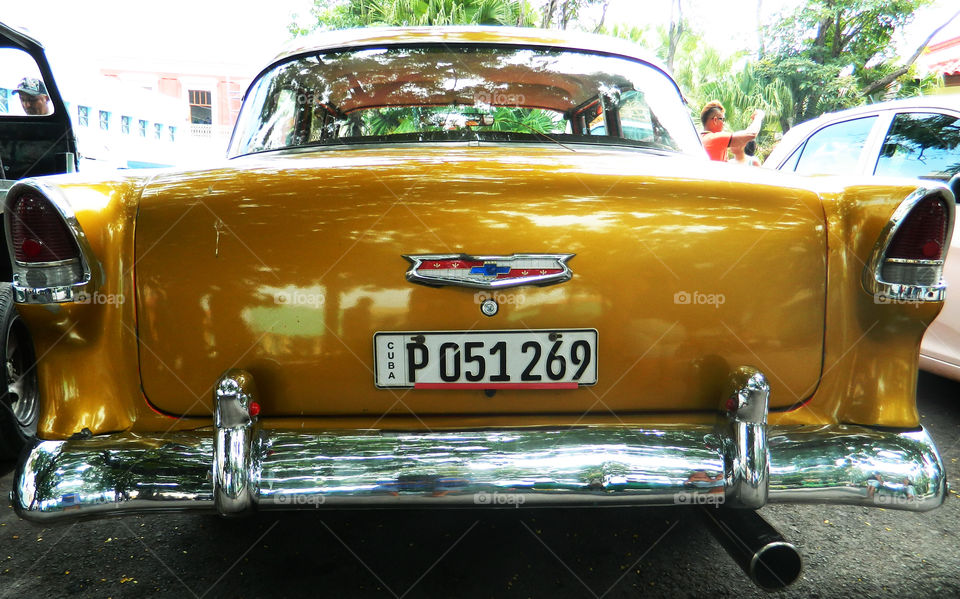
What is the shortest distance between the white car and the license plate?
6.59 feet

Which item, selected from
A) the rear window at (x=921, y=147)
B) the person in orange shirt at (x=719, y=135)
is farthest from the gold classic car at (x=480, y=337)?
the person in orange shirt at (x=719, y=135)

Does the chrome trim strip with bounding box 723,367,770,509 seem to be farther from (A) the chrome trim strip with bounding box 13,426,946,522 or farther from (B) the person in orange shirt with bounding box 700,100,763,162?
(B) the person in orange shirt with bounding box 700,100,763,162

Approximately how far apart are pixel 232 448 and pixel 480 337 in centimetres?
64

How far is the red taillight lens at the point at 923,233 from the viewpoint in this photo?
70.2 inches

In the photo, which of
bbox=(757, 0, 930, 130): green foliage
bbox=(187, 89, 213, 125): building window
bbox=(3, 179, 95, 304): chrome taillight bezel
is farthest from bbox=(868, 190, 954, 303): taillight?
bbox=(187, 89, 213, 125): building window

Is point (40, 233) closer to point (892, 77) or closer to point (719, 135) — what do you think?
point (719, 135)

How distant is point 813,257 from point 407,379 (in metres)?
1.10

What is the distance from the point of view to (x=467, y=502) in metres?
1.59

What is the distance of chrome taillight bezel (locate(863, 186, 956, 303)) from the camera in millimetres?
1773

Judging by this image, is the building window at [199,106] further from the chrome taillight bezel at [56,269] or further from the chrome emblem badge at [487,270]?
the chrome emblem badge at [487,270]

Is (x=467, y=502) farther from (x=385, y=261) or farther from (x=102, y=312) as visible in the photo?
(x=102, y=312)

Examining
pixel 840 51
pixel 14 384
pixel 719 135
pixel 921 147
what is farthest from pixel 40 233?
pixel 840 51

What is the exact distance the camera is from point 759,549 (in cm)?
158

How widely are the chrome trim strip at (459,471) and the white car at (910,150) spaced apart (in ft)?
6.24
